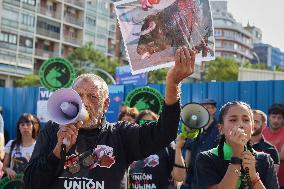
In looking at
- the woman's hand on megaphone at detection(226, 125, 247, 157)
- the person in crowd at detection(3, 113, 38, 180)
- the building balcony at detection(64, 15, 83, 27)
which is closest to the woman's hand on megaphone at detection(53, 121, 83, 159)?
the woman's hand on megaphone at detection(226, 125, 247, 157)

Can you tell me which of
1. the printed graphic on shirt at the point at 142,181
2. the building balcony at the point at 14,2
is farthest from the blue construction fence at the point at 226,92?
the building balcony at the point at 14,2

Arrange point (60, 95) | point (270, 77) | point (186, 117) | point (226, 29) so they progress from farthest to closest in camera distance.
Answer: point (226, 29) → point (270, 77) → point (186, 117) → point (60, 95)

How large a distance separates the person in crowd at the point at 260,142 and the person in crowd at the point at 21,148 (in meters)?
3.04

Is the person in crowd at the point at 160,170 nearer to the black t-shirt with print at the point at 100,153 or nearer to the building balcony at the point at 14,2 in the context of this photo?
the black t-shirt with print at the point at 100,153

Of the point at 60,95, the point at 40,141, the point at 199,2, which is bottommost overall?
the point at 40,141

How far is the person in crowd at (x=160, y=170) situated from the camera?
489 centimetres

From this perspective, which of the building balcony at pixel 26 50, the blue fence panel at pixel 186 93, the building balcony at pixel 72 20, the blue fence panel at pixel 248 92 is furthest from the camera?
the building balcony at pixel 72 20

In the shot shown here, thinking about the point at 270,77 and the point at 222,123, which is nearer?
the point at 222,123

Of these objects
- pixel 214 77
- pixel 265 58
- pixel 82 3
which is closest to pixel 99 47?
pixel 82 3

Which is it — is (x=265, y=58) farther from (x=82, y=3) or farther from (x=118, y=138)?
(x=118, y=138)

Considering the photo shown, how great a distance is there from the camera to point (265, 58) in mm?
137250

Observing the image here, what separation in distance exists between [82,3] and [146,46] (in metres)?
59.4

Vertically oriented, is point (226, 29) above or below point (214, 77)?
above

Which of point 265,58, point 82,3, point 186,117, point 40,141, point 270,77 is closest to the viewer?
point 40,141
